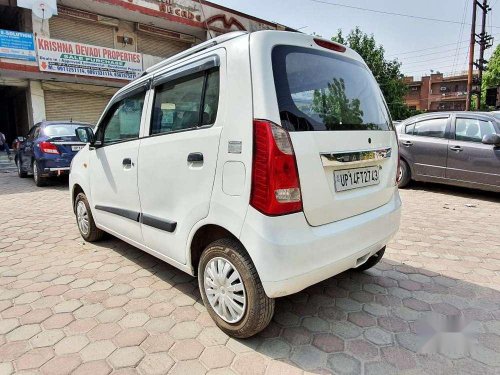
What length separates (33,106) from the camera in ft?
46.3

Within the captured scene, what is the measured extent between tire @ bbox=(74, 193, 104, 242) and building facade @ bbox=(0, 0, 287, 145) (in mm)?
11004

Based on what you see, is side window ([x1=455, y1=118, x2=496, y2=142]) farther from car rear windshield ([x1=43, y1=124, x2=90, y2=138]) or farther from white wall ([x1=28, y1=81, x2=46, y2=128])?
white wall ([x1=28, y1=81, x2=46, y2=128])

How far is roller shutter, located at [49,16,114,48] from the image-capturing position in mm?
14674

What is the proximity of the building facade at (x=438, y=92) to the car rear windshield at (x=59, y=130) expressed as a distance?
54.0 metres

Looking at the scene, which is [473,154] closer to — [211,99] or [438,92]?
[211,99]

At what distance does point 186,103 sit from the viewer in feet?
8.20

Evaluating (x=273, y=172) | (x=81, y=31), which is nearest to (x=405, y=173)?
(x=273, y=172)

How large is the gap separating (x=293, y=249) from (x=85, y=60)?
49.9 ft

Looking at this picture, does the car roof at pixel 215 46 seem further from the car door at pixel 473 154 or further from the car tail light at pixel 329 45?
the car door at pixel 473 154

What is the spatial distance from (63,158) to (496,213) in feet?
28.1

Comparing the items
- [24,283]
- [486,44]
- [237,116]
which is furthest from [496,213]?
[486,44]

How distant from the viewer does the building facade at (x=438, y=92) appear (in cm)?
5312

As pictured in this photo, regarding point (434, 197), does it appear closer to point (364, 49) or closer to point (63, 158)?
point (63, 158)

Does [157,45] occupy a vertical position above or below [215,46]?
above
